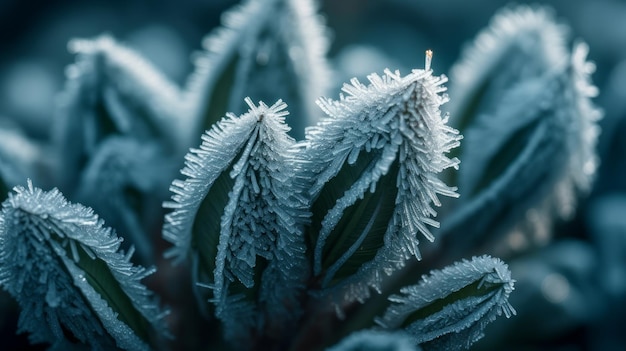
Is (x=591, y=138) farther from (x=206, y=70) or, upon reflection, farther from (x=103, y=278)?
(x=103, y=278)

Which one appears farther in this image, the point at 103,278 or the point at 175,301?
the point at 175,301

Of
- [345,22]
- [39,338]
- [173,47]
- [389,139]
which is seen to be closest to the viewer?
[389,139]

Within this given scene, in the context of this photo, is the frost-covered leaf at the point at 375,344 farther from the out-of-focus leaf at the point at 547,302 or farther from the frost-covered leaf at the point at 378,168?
the out-of-focus leaf at the point at 547,302

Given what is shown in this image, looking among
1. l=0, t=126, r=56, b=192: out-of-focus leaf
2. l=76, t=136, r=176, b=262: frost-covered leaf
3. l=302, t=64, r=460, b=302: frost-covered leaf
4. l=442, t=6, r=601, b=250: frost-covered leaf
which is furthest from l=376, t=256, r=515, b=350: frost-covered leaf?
l=0, t=126, r=56, b=192: out-of-focus leaf

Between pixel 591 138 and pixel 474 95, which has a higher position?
pixel 474 95

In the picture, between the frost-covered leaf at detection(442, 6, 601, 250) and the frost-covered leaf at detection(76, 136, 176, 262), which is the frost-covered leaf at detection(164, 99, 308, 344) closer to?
the frost-covered leaf at detection(76, 136, 176, 262)

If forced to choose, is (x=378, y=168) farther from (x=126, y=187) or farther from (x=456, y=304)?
(x=126, y=187)

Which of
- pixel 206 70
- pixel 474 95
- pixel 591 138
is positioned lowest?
pixel 591 138

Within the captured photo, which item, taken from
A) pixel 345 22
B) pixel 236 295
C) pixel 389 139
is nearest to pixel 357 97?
pixel 389 139

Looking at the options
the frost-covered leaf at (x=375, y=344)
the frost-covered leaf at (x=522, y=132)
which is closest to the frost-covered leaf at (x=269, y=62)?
the frost-covered leaf at (x=522, y=132)
